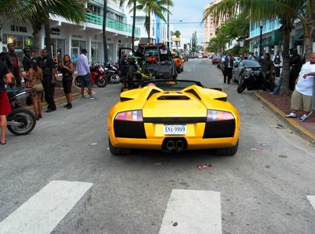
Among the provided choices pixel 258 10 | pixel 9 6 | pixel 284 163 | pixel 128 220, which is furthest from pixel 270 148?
pixel 9 6

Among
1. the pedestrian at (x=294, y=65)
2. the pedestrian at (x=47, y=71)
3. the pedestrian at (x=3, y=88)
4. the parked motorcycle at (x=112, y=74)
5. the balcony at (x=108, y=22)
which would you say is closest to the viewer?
the pedestrian at (x=3, y=88)

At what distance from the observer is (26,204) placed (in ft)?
13.5

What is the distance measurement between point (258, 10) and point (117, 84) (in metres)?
11.1

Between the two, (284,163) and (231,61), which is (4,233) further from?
(231,61)

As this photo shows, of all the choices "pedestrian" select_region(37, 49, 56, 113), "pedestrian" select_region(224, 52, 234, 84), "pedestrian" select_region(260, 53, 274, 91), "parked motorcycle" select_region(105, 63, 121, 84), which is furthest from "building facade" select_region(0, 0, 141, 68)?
"pedestrian" select_region(260, 53, 274, 91)

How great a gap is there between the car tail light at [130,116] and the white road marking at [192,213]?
1.17 m

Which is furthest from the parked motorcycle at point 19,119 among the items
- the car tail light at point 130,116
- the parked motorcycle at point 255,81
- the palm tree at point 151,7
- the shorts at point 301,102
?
the palm tree at point 151,7

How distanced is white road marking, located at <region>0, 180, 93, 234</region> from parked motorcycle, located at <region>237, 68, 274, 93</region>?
11.8 m

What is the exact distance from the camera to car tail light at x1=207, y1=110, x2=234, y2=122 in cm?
515

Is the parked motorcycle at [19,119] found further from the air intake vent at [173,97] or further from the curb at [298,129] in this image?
the curb at [298,129]

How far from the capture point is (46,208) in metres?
4.01

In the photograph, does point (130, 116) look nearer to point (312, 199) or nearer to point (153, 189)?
point (153, 189)

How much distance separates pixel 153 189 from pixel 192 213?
0.83 meters

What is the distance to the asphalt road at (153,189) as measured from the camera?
3.65 metres
